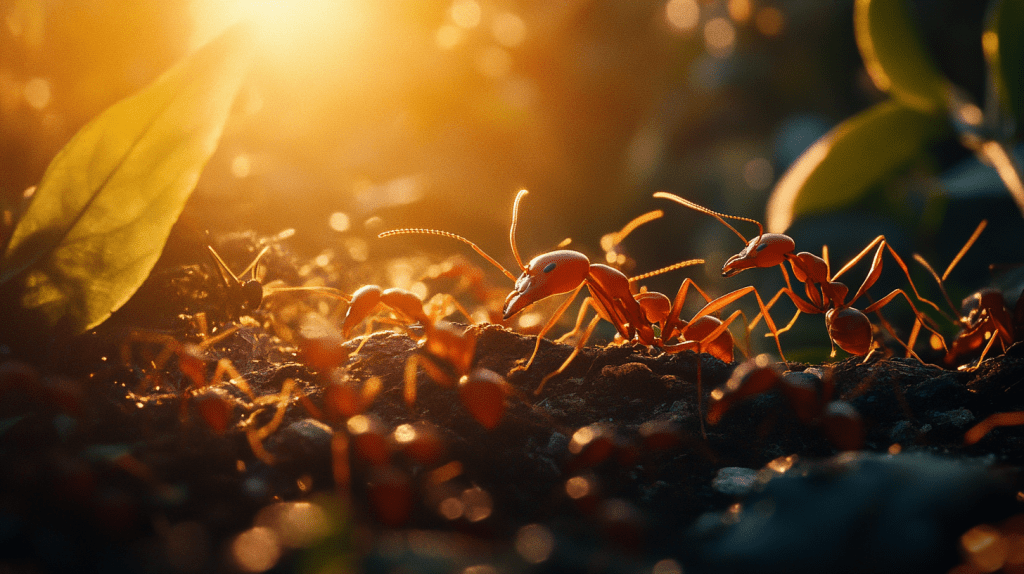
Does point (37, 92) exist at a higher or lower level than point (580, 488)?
higher

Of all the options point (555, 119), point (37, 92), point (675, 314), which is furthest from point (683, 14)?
point (37, 92)

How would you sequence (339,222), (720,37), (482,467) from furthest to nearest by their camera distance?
(720,37) < (339,222) < (482,467)

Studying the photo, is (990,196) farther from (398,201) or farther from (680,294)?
(398,201)

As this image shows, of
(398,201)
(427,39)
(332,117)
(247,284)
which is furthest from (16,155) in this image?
(427,39)

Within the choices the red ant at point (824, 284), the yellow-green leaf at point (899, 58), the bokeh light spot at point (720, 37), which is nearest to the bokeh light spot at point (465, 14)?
the bokeh light spot at point (720, 37)

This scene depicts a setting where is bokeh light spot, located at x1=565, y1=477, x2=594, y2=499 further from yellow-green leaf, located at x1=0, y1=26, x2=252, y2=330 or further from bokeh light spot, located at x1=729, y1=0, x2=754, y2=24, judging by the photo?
bokeh light spot, located at x1=729, y1=0, x2=754, y2=24

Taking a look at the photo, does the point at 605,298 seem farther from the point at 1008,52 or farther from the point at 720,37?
the point at 720,37
